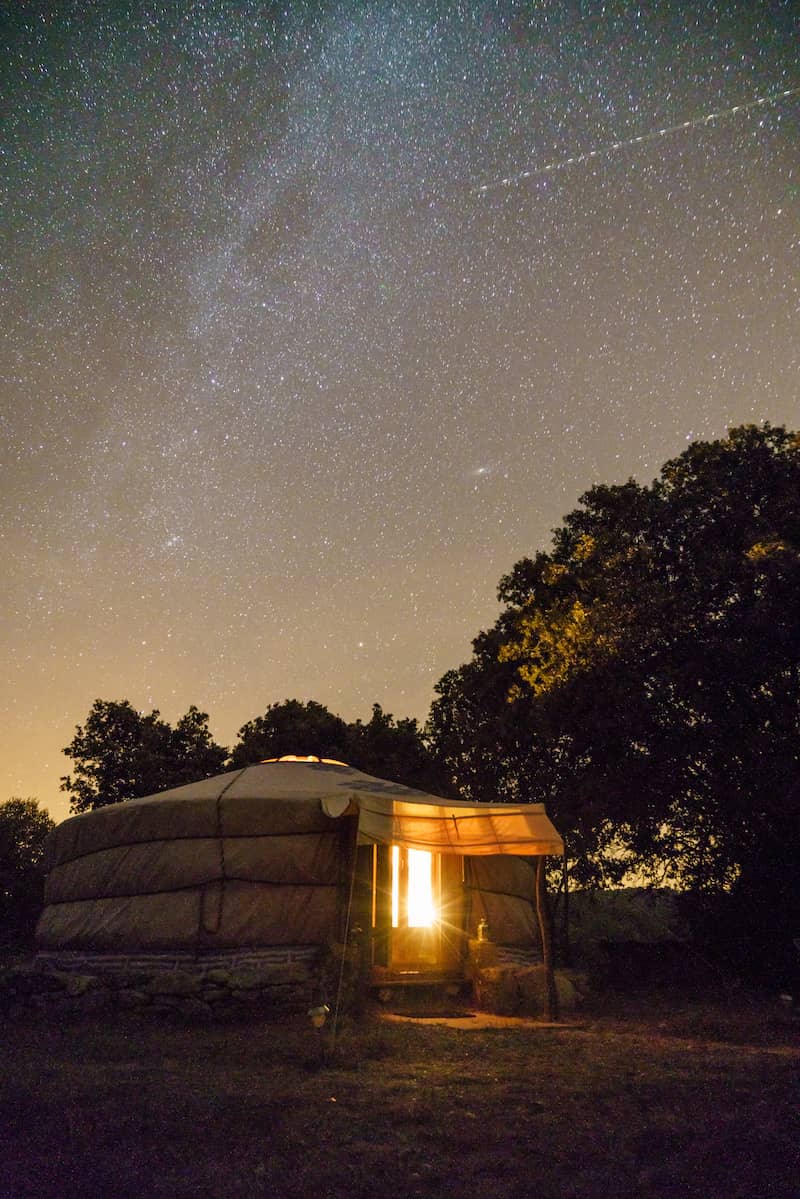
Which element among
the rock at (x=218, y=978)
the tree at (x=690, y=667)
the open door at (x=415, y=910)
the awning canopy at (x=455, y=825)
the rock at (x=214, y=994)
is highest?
the tree at (x=690, y=667)

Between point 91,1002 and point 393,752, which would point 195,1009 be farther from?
point 393,752

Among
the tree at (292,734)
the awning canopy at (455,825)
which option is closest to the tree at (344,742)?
the tree at (292,734)

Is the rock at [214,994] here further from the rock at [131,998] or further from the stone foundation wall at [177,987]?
the rock at [131,998]

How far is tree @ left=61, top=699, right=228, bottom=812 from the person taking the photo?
64.7ft

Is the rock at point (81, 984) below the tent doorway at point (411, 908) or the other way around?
below

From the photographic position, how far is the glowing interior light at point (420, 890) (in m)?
9.75

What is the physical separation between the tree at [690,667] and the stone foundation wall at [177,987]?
5.62 metres

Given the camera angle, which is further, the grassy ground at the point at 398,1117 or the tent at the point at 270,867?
the tent at the point at 270,867

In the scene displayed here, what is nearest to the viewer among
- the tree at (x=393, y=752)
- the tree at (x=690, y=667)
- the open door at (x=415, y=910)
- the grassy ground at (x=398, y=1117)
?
the grassy ground at (x=398, y=1117)

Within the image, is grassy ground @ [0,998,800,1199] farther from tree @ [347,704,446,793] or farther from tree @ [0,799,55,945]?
tree @ [347,704,446,793]

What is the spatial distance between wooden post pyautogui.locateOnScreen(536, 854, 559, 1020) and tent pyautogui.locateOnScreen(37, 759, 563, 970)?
349 millimetres

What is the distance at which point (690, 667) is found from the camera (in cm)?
1081

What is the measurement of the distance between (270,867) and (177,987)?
148 cm

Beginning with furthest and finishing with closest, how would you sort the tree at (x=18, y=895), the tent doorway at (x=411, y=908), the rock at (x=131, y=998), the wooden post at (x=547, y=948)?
the tree at (x=18, y=895) → the tent doorway at (x=411, y=908) → the wooden post at (x=547, y=948) → the rock at (x=131, y=998)
